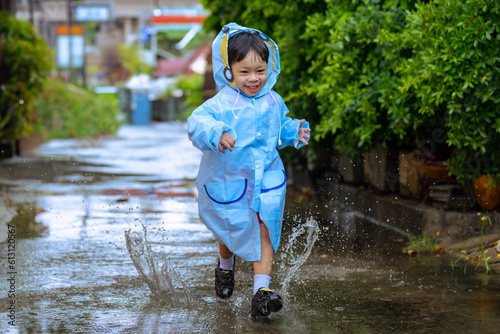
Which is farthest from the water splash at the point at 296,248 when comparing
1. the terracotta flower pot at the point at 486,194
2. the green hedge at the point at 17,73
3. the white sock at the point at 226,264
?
the green hedge at the point at 17,73

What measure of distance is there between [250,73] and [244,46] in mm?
148

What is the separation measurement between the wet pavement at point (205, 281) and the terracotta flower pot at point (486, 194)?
713 mm

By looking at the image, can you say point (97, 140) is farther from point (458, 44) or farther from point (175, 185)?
point (458, 44)

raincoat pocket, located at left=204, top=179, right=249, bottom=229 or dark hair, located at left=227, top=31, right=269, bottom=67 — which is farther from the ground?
dark hair, located at left=227, top=31, right=269, bottom=67

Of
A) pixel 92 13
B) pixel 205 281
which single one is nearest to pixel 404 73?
pixel 205 281

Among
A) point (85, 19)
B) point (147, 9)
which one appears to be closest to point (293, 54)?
point (85, 19)

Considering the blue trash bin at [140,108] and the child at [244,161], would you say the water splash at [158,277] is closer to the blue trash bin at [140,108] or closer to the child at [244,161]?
the child at [244,161]

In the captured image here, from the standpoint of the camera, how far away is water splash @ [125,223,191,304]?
419 cm

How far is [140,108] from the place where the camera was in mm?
37594

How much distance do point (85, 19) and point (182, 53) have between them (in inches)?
1448

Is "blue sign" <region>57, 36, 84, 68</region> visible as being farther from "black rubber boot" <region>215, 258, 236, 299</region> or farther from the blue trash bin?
"black rubber boot" <region>215, 258, 236, 299</region>

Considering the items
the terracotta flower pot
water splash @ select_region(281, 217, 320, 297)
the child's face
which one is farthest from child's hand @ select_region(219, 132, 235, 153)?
the terracotta flower pot

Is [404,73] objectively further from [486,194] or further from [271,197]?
[271,197]

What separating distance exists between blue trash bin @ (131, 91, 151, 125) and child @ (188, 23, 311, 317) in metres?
33.9
